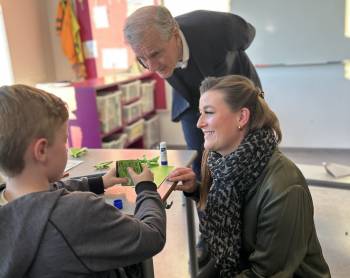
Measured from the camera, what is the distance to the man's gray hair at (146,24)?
58.8 inches

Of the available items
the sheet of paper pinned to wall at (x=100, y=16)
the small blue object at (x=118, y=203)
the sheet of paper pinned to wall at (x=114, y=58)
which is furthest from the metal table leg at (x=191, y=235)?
the sheet of paper pinned to wall at (x=100, y=16)

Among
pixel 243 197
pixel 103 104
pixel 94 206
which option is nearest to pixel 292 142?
pixel 103 104

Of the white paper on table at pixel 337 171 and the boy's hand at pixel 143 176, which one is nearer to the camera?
the boy's hand at pixel 143 176

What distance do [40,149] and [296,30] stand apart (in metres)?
3.29

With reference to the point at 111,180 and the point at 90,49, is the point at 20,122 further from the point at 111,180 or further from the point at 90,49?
the point at 90,49

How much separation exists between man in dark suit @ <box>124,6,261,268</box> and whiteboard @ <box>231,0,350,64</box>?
1.80 meters

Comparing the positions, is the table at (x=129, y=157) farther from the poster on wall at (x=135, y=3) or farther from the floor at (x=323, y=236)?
the poster on wall at (x=135, y=3)

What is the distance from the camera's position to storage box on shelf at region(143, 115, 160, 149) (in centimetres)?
396

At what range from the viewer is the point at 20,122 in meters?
0.72

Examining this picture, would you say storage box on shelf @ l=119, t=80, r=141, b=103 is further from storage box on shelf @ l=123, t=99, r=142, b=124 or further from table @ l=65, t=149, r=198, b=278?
table @ l=65, t=149, r=198, b=278

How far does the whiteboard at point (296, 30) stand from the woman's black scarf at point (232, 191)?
270 centimetres

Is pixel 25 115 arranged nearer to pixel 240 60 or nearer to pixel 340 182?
pixel 240 60

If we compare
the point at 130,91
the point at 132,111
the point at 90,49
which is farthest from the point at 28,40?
the point at 132,111

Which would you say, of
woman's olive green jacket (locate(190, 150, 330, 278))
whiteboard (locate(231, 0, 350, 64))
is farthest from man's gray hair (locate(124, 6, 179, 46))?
whiteboard (locate(231, 0, 350, 64))
